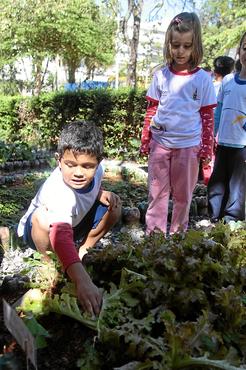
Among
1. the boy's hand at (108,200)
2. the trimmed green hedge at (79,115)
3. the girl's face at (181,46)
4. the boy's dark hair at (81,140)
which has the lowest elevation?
the trimmed green hedge at (79,115)

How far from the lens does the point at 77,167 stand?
2297 millimetres

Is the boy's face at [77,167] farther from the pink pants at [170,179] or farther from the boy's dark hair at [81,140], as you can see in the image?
the pink pants at [170,179]

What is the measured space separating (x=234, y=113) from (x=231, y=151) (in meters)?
0.32

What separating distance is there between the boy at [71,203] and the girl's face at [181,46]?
1085mm

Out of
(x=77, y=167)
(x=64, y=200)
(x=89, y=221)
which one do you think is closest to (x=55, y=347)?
(x=64, y=200)

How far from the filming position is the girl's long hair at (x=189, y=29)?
3.21 metres

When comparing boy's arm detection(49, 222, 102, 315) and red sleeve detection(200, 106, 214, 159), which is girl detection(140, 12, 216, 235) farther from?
boy's arm detection(49, 222, 102, 315)

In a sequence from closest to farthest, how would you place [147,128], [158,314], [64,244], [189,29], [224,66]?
[158,314], [64,244], [189,29], [147,128], [224,66]

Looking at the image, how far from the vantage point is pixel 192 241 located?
2008mm

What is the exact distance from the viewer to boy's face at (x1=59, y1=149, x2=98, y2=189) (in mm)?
2271

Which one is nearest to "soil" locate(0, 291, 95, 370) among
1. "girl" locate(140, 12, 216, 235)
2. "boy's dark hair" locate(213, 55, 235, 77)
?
"girl" locate(140, 12, 216, 235)

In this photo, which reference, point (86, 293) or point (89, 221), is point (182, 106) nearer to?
point (89, 221)

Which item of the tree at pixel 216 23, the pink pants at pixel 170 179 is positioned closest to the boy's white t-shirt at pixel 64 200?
the pink pants at pixel 170 179

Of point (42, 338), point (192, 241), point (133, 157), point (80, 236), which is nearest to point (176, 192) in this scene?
point (80, 236)
